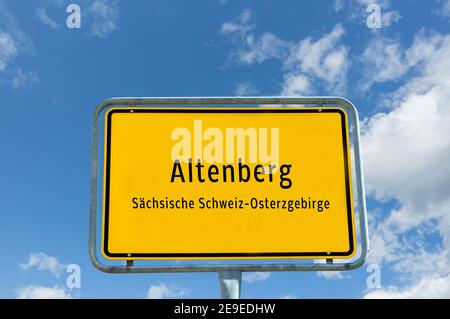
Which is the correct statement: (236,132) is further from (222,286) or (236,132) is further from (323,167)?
(222,286)

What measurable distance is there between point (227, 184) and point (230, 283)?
0.87m

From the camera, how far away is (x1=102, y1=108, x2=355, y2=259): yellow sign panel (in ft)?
12.5

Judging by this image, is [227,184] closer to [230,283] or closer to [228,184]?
[228,184]

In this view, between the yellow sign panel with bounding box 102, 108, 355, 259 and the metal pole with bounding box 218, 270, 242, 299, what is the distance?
6.0 inches

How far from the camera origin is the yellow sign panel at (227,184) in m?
3.80

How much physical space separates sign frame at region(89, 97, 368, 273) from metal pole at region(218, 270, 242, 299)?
4 cm

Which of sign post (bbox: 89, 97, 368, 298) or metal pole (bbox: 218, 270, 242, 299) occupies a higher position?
sign post (bbox: 89, 97, 368, 298)

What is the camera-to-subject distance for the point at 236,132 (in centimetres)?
405

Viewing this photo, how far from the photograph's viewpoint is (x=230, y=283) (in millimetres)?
3619

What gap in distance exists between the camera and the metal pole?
141 inches

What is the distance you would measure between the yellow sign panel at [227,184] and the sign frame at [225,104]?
0.23 ft

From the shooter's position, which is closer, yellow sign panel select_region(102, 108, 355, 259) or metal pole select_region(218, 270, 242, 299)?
metal pole select_region(218, 270, 242, 299)

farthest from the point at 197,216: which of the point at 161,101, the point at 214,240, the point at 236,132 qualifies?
the point at 161,101

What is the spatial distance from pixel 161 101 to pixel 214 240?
1.37 m
